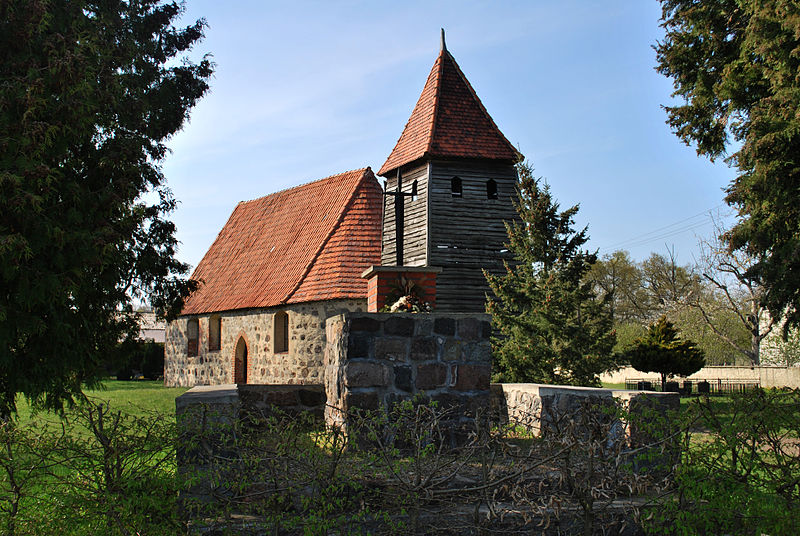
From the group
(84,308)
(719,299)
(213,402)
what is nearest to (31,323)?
(84,308)

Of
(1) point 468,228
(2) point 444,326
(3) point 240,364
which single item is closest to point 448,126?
(1) point 468,228

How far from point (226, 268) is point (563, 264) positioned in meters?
14.8

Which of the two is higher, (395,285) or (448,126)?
(448,126)

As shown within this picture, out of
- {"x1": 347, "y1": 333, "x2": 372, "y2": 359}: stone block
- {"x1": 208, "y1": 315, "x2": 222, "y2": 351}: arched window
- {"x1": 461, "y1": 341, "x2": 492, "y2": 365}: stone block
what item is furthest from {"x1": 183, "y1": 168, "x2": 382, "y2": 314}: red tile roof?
{"x1": 461, "y1": 341, "x2": 492, "y2": 365}: stone block

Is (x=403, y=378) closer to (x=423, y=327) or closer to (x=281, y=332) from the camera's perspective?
(x=423, y=327)

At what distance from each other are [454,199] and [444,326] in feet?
46.4

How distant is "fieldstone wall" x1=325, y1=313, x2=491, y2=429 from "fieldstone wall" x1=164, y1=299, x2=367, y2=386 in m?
10.1

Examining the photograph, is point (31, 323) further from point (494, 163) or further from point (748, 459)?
point (494, 163)

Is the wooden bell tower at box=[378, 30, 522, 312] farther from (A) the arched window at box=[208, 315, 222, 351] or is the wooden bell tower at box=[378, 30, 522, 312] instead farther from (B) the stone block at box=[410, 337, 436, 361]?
(B) the stone block at box=[410, 337, 436, 361]

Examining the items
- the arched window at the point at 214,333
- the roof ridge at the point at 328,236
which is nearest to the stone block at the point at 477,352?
the roof ridge at the point at 328,236

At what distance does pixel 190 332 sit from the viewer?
2772cm

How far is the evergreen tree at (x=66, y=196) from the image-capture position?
1021 centimetres

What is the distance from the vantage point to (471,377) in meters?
6.60

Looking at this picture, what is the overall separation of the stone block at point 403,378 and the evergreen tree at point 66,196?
591cm
